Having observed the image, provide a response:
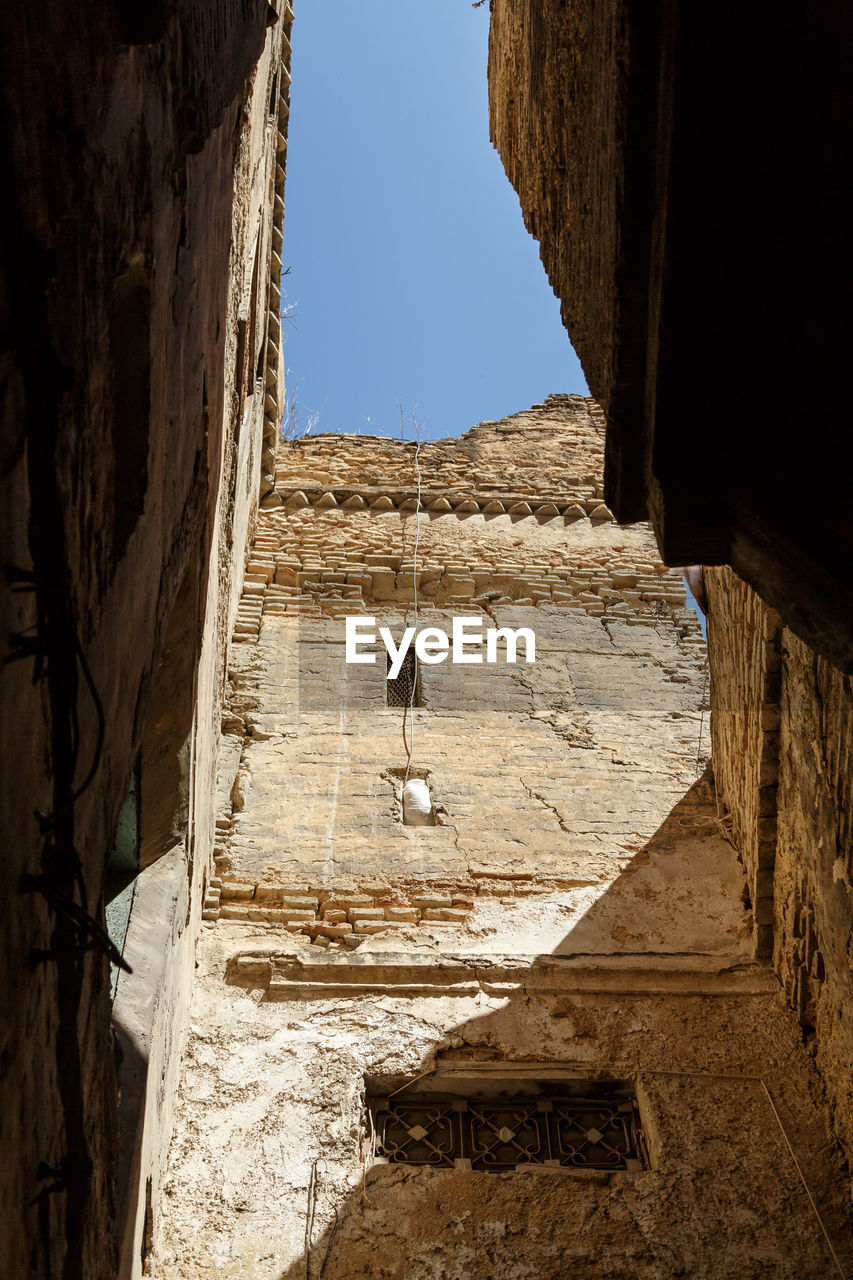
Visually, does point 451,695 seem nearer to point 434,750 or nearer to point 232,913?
point 434,750

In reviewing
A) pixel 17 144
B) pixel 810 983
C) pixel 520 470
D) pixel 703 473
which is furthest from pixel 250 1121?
pixel 520 470

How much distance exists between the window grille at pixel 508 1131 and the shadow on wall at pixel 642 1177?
0.12 meters

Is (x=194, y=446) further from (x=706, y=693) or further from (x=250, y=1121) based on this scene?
(x=706, y=693)

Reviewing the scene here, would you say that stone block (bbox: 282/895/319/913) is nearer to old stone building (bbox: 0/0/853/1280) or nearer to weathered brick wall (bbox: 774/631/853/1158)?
old stone building (bbox: 0/0/853/1280)

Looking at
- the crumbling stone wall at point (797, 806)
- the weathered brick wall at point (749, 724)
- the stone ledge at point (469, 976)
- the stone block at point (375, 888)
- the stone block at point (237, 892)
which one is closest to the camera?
the crumbling stone wall at point (797, 806)

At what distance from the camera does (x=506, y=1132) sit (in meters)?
4.63

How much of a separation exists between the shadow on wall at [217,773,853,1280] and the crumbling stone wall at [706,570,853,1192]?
0.21 meters

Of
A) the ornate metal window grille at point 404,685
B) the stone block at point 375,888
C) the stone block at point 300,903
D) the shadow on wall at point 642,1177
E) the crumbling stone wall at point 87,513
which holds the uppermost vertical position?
the crumbling stone wall at point 87,513

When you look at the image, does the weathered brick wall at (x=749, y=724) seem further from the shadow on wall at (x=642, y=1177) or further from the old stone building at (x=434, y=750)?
the shadow on wall at (x=642, y=1177)

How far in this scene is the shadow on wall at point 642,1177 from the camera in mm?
4012

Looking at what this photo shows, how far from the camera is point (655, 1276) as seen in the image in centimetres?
395

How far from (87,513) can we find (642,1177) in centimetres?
369

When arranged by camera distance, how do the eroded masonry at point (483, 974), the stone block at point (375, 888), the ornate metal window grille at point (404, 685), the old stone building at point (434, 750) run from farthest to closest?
the ornate metal window grille at point (404, 685) → the stone block at point (375, 888) → the eroded masonry at point (483, 974) → the old stone building at point (434, 750)

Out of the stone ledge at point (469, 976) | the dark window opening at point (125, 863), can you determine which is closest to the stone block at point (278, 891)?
the stone ledge at point (469, 976)
